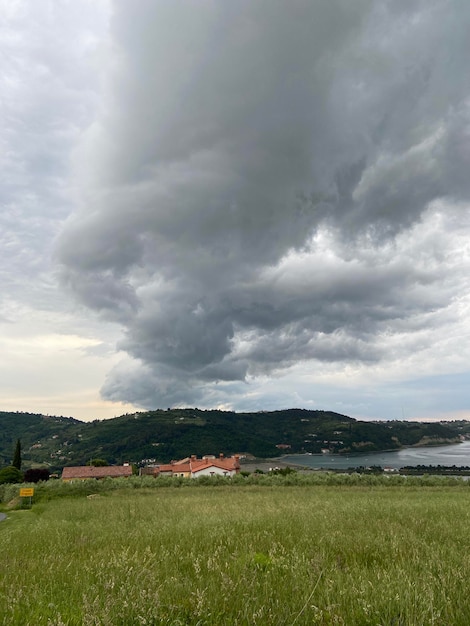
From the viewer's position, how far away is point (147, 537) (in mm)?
9586

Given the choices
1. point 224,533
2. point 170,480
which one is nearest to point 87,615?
point 224,533

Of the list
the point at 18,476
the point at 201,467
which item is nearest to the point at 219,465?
the point at 201,467

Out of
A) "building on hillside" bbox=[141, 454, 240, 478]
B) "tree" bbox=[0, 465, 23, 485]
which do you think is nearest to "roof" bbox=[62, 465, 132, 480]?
"building on hillside" bbox=[141, 454, 240, 478]

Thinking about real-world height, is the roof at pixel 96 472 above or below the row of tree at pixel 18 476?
below

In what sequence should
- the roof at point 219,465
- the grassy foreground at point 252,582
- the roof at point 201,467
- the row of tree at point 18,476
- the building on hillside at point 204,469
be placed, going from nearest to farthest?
the grassy foreground at point 252,582, the row of tree at point 18,476, the building on hillside at point 204,469, the roof at point 219,465, the roof at point 201,467

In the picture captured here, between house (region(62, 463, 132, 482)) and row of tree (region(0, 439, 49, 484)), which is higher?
row of tree (region(0, 439, 49, 484))

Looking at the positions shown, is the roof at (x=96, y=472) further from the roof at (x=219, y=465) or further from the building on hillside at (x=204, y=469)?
the roof at (x=219, y=465)

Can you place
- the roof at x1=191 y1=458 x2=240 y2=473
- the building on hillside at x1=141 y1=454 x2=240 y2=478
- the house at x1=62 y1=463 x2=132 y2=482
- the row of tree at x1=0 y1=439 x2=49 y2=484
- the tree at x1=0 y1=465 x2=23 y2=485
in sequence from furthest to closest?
the roof at x1=191 y1=458 x2=240 y2=473, the building on hillside at x1=141 y1=454 x2=240 y2=478, the house at x1=62 y1=463 x2=132 y2=482, the row of tree at x1=0 y1=439 x2=49 y2=484, the tree at x1=0 y1=465 x2=23 y2=485

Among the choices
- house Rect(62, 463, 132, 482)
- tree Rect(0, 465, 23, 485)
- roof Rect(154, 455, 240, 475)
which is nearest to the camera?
tree Rect(0, 465, 23, 485)

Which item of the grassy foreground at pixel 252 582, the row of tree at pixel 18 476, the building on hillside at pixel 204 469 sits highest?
the grassy foreground at pixel 252 582

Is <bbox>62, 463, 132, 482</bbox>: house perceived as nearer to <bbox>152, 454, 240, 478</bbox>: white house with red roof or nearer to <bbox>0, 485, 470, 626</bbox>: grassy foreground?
<bbox>152, 454, 240, 478</bbox>: white house with red roof

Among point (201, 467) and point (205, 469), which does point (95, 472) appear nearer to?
point (201, 467)

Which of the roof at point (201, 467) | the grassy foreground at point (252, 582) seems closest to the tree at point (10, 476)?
the roof at point (201, 467)

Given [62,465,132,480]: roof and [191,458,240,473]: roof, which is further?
[191,458,240,473]: roof
